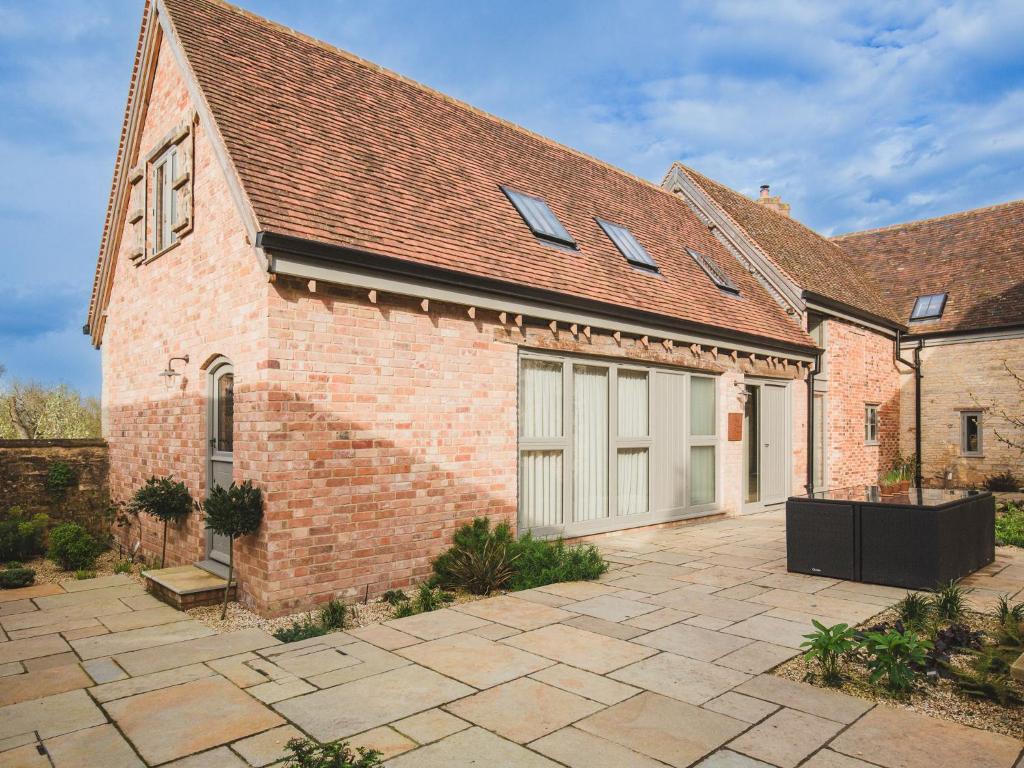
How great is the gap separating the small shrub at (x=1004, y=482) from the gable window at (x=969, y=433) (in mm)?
749

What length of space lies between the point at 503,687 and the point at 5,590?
248 inches

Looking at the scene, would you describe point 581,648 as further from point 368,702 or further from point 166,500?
point 166,500

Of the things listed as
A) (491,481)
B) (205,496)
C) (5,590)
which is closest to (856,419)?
(491,481)

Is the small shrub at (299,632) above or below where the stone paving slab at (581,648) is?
below

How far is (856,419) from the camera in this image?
15836 millimetres

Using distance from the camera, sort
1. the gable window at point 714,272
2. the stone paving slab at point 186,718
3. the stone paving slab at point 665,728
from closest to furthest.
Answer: the stone paving slab at point 665,728, the stone paving slab at point 186,718, the gable window at point 714,272

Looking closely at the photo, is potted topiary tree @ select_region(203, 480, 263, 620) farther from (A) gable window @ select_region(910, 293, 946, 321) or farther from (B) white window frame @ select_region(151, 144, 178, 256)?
(A) gable window @ select_region(910, 293, 946, 321)

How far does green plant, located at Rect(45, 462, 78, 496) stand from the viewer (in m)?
9.64

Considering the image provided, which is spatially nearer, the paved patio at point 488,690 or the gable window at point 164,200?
the paved patio at point 488,690

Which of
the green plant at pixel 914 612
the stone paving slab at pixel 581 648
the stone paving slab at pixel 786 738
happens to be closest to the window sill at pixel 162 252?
the stone paving slab at pixel 581 648

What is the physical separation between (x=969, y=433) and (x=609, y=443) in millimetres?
13088

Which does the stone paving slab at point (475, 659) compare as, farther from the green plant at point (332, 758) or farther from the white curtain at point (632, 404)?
the white curtain at point (632, 404)

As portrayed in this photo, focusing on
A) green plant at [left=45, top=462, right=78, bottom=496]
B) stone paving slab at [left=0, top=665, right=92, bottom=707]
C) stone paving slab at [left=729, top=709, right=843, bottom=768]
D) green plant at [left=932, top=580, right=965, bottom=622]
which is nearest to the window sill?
green plant at [left=45, top=462, right=78, bottom=496]

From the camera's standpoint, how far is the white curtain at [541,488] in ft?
28.3
